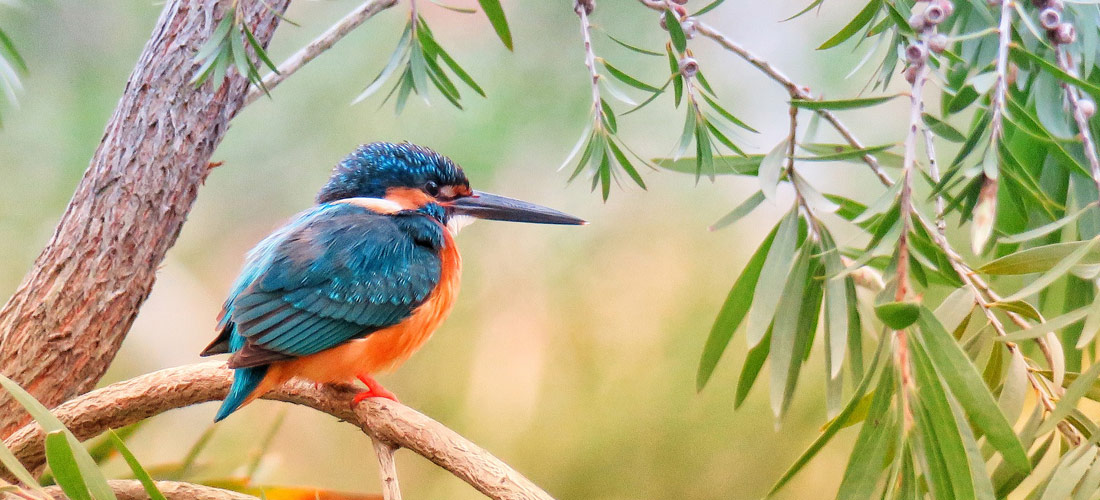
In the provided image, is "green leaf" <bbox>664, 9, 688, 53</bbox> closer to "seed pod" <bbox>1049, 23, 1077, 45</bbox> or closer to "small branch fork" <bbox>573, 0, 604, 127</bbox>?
"small branch fork" <bbox>573, 0, 604, 127</bbox>

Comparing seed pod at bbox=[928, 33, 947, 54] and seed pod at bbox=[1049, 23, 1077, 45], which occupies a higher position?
seed pod at bbox=[1049, 23, 1077, 45]

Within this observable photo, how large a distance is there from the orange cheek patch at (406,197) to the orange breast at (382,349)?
0.25ft

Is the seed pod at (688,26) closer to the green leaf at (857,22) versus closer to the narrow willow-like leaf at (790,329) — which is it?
the green leaf at (857,22)

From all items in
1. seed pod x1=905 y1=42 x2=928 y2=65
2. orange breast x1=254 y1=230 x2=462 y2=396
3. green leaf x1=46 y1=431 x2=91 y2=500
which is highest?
seed pod x1=905 y1=42 x2=928 y2=65

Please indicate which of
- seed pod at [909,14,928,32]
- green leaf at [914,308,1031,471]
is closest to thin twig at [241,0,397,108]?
seed pod at [909,14,928,32]

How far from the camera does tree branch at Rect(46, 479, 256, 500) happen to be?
1080 mm

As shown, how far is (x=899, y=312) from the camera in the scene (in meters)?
0.53

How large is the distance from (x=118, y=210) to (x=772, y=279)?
97cm

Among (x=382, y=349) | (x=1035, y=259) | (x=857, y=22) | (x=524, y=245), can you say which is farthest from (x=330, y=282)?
(x=524, y=245)

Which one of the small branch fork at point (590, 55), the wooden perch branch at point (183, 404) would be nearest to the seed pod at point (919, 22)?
the small branch fork at point (590, 55)

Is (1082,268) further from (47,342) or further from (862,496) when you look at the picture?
(47,342)

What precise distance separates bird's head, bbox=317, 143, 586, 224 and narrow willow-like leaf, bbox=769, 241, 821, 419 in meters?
0.53

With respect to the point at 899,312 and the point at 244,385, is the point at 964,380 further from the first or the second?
the point at 244,385

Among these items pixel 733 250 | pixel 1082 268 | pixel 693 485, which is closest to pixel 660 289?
pixel 733 250
